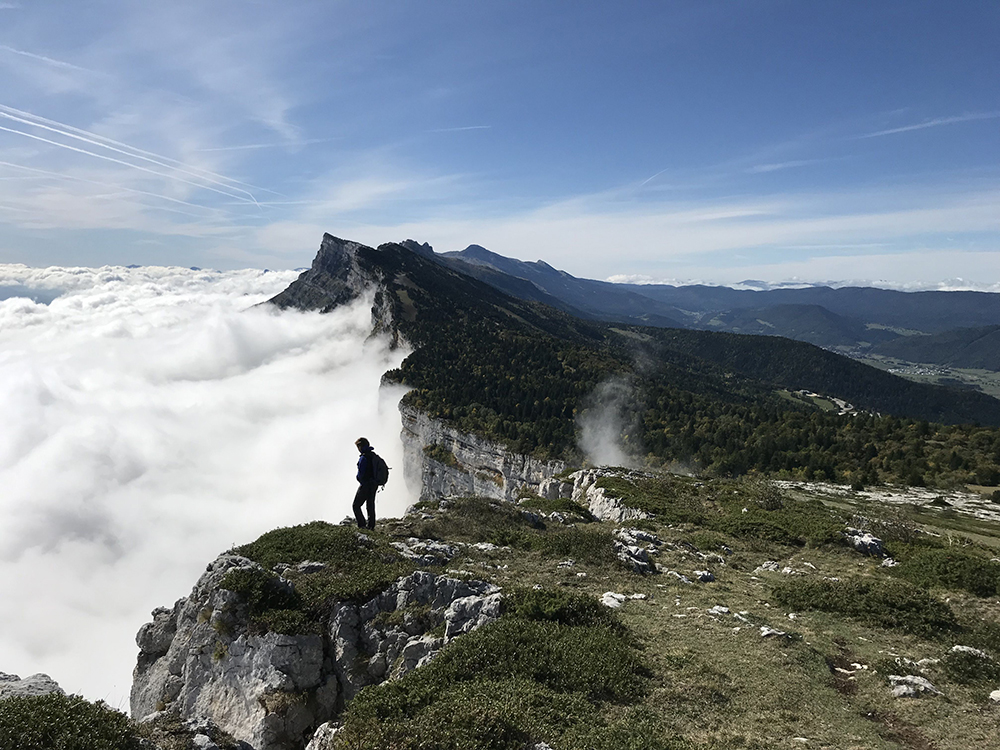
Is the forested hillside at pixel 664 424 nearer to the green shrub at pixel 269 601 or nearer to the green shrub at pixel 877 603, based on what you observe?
the green shrub at pixel 877 603

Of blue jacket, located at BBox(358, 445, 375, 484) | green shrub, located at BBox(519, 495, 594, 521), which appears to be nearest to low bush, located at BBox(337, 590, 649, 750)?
blue jacket, located at BBox(358, 445, 375, 484)

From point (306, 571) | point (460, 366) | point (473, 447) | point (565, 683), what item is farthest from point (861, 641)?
point (460, 366)

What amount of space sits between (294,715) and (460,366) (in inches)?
5179

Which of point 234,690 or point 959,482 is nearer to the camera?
point 234,690

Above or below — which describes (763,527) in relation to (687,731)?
below

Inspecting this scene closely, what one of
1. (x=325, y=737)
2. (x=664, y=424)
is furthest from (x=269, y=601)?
(x=664, y=424)

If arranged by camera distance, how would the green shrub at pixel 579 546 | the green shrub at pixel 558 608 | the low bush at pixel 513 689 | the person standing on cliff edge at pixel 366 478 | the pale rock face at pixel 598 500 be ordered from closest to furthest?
the low bush at pixel 513 689 < the green shrub at pixel 558 608 < the green shrub at pixel 579 546 < the person standing on cliff edge at pixel 366 478 < the pale rock face at pixel 598 500

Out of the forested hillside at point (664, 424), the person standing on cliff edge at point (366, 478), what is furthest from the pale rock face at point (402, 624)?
the forested hillside at point (664, 424)

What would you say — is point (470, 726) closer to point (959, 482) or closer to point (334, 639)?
point (334, 639)

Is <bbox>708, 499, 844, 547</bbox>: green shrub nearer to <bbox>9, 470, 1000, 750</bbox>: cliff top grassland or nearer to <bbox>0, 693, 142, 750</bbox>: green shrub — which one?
<bbox>9, 470, 1000, 750</bbox>: cliff top grassland

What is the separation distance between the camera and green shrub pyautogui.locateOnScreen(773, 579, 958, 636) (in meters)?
13.1

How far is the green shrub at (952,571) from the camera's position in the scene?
16250 millimetres

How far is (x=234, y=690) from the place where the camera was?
1326 centimetres

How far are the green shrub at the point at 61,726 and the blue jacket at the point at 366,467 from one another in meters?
12.5
